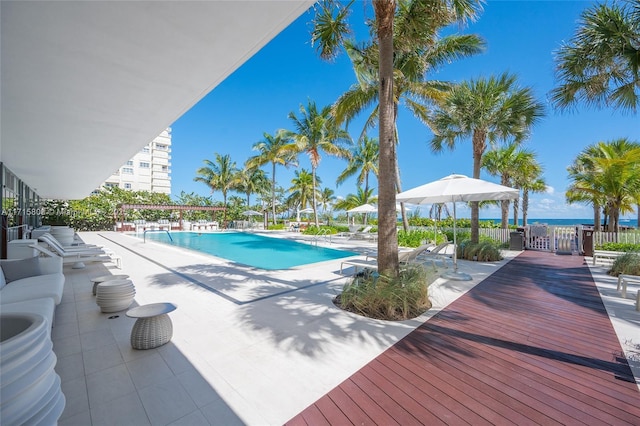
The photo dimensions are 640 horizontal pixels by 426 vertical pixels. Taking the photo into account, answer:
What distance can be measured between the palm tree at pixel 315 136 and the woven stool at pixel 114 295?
1603 centimetres

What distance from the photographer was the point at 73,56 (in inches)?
117

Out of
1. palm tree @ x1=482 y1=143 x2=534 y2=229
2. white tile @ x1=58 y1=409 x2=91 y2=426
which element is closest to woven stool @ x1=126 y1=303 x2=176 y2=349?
white tile @ x1=58 y1=409 x2=91 y2=426

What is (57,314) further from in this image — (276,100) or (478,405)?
(276,100)

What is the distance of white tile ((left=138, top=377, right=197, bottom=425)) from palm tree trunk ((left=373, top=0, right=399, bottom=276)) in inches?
146

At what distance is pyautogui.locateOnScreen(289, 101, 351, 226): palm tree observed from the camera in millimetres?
20078

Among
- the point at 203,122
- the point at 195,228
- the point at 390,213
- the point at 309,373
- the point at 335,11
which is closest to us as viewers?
the point at 309,373

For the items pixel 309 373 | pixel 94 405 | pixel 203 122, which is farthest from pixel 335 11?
pixel 203 122

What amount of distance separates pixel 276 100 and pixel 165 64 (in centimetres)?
2994

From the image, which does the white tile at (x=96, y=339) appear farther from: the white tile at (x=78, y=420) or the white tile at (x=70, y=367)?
the white tile at (x=78, y=420)

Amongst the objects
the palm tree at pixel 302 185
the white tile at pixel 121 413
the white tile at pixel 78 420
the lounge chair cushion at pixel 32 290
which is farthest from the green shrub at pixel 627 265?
the palm tree at pixel 302 185

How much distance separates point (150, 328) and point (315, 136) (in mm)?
18693

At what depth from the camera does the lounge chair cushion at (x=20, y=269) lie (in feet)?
15.6

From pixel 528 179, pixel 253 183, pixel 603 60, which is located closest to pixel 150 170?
pixel 253 183

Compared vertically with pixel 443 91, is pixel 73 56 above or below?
below
